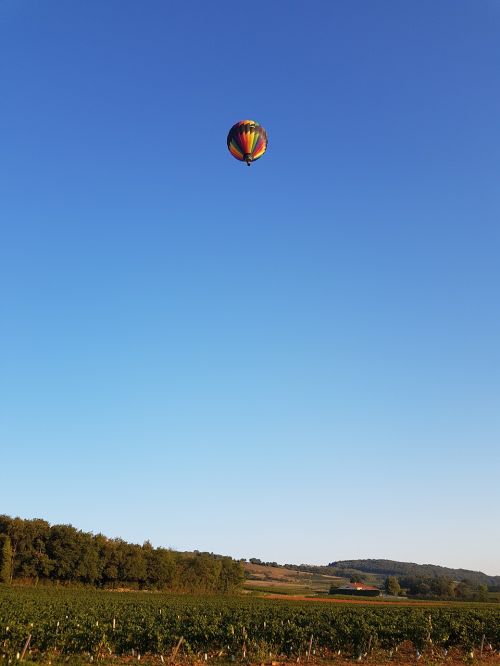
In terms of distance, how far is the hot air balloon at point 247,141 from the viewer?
36.2 meters

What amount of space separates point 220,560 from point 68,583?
114 ft

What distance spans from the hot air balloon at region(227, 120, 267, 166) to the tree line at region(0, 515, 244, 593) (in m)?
67.2

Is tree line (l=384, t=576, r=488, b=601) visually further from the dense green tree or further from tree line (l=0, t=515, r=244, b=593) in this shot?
the dense green tree

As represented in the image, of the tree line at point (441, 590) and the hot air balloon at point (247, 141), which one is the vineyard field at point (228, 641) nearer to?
the hot air balloon at point (247, 141)

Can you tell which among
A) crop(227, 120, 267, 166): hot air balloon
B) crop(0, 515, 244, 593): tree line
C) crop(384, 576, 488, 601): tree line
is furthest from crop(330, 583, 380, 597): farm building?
crop(227, 120, 267, 166): hot air balloon

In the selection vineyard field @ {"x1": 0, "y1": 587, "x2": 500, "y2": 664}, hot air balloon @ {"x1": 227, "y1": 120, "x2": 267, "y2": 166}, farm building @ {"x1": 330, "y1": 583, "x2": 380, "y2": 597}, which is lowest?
vineyard field @ {"x1": 0, "y1": 587, "x2": 500, "y2": 664}

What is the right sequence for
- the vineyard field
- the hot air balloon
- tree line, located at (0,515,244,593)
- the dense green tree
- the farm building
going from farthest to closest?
the farm building < tree line, located at (0,515,244,593) < the dense green tree < the hot air balloon < the vineyard field

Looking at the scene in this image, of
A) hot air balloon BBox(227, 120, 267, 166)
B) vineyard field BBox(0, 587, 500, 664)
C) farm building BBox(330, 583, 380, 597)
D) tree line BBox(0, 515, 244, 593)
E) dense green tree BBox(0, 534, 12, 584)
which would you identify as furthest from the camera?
farm building BBox(330, 583, 380, 597)

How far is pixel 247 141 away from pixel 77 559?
2725 inches

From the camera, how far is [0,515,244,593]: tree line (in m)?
79.9

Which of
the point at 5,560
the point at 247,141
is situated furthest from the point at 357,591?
the point at 247,141

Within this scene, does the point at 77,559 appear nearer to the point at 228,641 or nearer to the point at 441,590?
the point at 228,641

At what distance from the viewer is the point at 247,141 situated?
36.2 metres

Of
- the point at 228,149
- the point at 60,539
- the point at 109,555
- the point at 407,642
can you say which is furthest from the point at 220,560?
the point at 228,149
